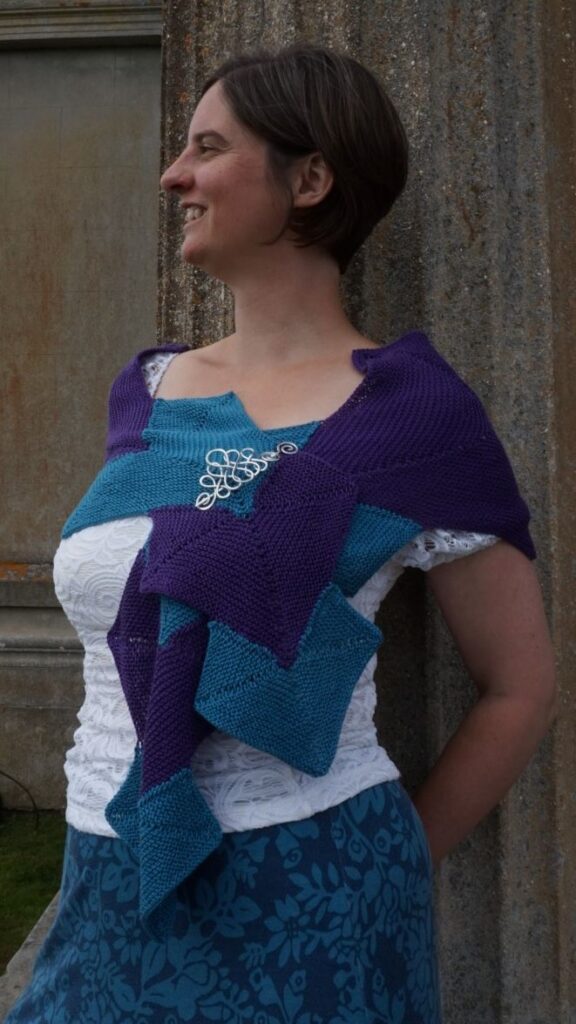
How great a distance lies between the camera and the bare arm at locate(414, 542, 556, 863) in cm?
105

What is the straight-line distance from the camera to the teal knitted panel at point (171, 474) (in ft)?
3.20

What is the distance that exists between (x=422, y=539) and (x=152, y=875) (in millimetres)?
408

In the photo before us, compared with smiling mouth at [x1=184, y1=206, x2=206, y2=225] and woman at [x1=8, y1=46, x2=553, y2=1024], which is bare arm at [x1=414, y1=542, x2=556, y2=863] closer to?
woman at [x1=8, y1=46, x2=553, y2=1024]

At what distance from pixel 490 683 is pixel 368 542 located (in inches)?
9.2

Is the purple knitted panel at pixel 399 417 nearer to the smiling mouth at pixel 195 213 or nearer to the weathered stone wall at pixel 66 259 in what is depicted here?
the smiling mouth at pixel 195 213

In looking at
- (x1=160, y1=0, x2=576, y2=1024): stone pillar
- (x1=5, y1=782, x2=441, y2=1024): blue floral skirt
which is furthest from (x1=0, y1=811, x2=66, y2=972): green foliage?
(x1=5, y1=782, x2=441, y2=1024): blue floral skirt

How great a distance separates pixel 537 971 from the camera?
123 centimetres

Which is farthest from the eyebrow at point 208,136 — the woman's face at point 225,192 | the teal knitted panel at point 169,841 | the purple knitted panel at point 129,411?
the teal knitted panel at point 169,841

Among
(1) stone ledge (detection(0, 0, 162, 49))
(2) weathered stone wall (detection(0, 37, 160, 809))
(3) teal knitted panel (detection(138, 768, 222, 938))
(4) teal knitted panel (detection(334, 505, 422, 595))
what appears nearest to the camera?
(3) teal knitted panel (detection(138, 768, 222, 938))

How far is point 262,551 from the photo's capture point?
3.05 ft

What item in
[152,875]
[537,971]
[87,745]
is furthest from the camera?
[537,971]

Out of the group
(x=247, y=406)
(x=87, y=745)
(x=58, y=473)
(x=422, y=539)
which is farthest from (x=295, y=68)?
(x=58, y=473)

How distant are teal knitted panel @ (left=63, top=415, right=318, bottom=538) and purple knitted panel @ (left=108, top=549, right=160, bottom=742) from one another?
0.07 meters

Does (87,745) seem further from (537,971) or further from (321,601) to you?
(537,971)
